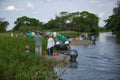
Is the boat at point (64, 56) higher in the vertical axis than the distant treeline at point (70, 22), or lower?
lower

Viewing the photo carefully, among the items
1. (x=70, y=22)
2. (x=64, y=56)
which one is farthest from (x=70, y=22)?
(x=64, y=56)

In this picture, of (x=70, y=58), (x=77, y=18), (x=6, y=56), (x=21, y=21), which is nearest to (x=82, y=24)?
(x=77, y=18)

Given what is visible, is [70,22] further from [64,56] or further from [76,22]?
[64,56]

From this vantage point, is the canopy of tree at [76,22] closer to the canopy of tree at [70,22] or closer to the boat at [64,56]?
the canopy of tree at [70,22]

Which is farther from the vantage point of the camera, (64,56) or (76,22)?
(76,22)

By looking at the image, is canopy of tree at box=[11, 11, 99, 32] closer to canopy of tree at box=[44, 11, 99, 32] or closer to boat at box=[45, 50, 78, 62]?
canopy of tree at box=[44, 11, 99, 32]

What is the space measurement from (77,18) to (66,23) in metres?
5.64

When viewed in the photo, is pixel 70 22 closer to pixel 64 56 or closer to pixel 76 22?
pixel 76 22

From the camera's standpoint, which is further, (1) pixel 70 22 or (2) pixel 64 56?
(1) pixel 70 22

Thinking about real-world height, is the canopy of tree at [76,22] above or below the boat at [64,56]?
above

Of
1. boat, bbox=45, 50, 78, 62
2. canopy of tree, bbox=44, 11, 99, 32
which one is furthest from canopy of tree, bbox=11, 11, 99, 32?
boat, bbox=45, 50, 78, 62

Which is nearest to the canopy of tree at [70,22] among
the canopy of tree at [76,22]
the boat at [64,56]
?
the canopy of tree at [76,22]

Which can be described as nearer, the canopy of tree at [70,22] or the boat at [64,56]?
the boat at [64,56]

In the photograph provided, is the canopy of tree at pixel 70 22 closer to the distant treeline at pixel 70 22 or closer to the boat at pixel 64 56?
the distant treeline at pixel 70 22
